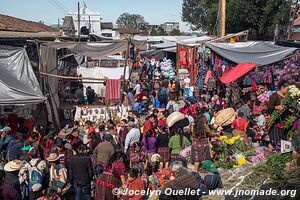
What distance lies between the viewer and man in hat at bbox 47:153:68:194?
671 centimetres

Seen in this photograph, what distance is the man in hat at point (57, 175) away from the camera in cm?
671

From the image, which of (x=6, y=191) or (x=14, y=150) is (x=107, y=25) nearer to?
(x=14, y=150)

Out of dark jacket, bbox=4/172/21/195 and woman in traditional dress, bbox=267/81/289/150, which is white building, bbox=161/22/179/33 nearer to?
woman in traditional dress, bbox=267/81/289/150

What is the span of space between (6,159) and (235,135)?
19.2ft

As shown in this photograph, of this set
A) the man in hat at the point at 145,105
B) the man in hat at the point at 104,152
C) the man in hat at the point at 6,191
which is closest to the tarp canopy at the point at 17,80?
the man in hat at the point at 104,152

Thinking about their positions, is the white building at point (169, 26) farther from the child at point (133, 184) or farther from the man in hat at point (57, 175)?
the child at point (133, 184)

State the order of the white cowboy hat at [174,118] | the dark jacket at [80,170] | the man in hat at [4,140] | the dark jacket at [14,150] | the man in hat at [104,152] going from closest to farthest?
the dark jacket at [80,170], the dark jacket at [14,150], the man in hat at [104,152], the man in hat at [4,140], the white cowboy hat at [174,118]

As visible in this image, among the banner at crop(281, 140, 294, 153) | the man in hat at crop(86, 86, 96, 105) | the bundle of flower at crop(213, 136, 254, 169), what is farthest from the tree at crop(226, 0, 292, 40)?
the banner at crop(281, 140, 294, 153)

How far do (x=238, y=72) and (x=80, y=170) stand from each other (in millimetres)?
7461

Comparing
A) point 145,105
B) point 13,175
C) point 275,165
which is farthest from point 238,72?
point 13,175

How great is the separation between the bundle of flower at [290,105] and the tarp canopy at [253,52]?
4.77 m

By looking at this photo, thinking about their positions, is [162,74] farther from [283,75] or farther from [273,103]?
[273,103]

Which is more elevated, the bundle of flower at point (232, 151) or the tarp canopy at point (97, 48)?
the tarp canopy at point (97, 48)

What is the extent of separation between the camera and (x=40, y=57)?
12.0 meters
